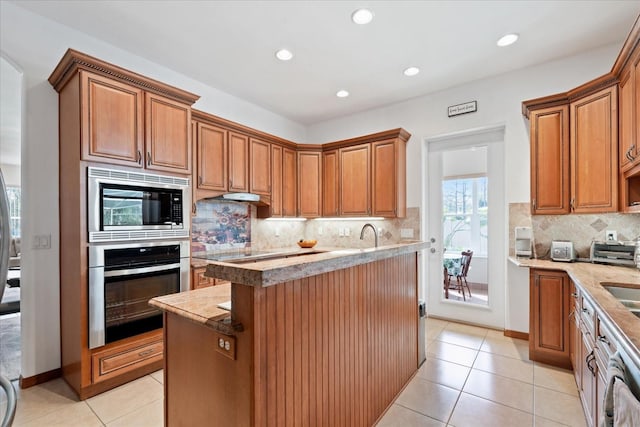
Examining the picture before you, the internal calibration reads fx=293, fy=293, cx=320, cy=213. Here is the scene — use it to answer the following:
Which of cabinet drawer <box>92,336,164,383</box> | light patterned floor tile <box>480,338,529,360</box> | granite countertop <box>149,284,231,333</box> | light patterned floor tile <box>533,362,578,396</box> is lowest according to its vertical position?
light patterned floor tile <box>480,338,529,360</box>

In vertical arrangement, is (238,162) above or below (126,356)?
above

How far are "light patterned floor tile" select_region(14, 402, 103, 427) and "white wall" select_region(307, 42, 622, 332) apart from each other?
379 centimetres

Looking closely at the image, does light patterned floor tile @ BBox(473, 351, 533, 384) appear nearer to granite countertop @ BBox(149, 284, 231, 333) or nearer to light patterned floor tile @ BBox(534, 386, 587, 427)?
light patterned floor tile @ BBox(534, 386, 587, 427)

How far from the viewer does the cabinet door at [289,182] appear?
4.57 m

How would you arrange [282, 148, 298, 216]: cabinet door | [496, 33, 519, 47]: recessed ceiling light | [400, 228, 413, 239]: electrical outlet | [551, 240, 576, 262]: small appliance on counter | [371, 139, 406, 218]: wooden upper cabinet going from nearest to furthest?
1. [496, 33, 519, 47]: recessed ceiling light
2. [551, 240, 576, 262]: small appliance on counter
3. [371, 139, 406, 218]: wooden upper cabinet
4. [400, 228, 413, 239]: electrical outlet
5. [282, 148, 298, 216]: cabinet door

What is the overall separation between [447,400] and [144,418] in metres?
2.23

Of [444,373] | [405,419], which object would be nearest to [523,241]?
[444,373]

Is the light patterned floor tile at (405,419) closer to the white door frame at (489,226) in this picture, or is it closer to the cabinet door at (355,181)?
the white door frame at (489,226)

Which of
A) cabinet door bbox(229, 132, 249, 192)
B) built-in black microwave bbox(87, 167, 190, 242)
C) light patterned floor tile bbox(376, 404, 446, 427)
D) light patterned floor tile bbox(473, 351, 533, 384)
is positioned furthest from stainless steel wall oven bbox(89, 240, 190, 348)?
light patterned floor tile bbox(473, 351, 533, 384)

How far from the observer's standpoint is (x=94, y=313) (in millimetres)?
2299

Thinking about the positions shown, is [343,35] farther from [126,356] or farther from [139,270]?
[126,356]

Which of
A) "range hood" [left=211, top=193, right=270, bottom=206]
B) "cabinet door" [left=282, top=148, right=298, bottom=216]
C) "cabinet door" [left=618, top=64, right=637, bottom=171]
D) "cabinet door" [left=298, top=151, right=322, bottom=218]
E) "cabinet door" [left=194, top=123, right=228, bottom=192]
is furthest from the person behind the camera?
"cabinet door" [left=298, top=151, right=322, bottom=218]

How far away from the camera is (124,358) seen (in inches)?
97.9

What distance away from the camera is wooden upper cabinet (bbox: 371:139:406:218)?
4055 mm
